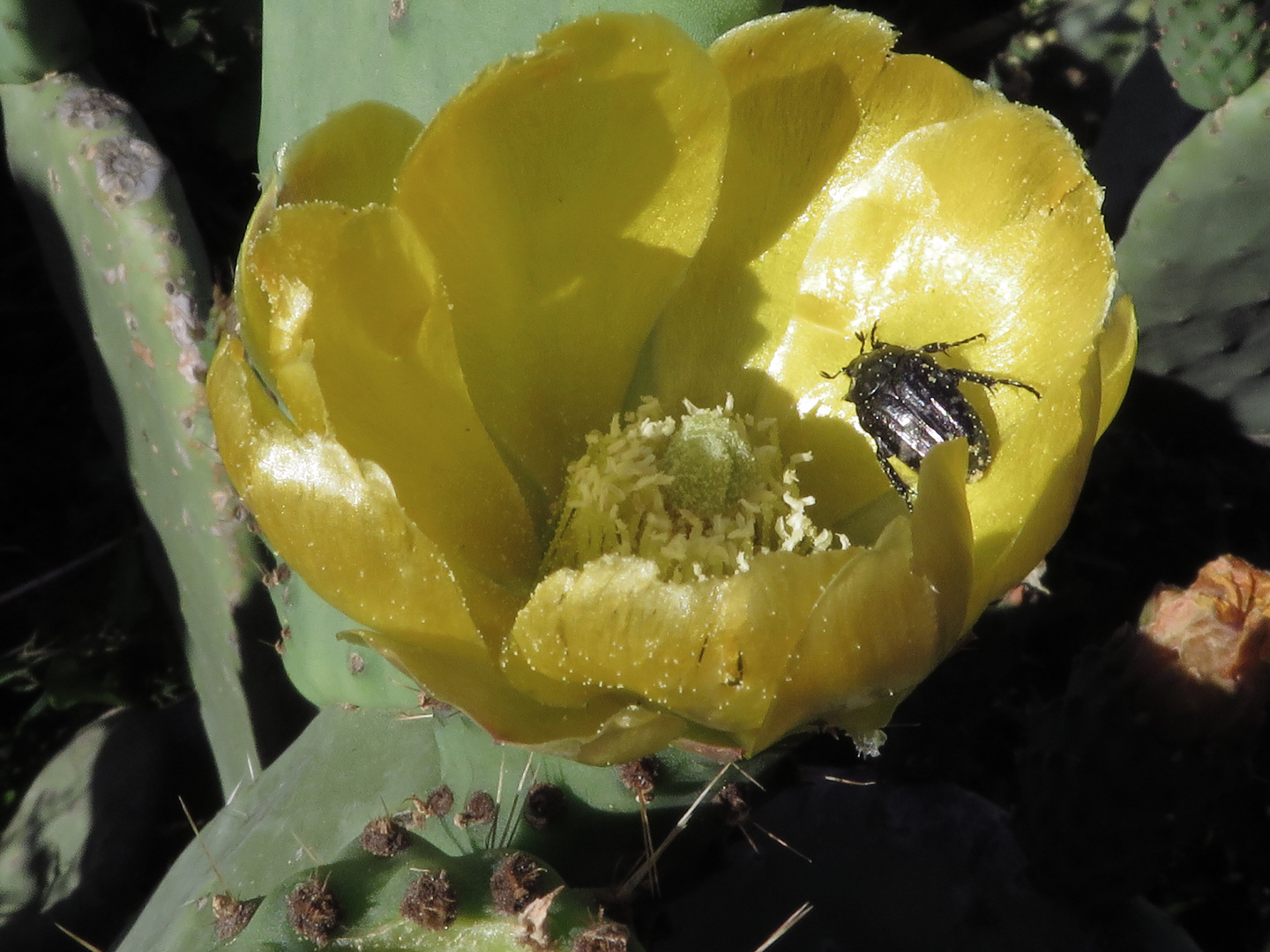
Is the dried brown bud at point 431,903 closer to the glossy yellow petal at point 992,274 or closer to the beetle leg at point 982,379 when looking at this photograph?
the glossy yellow petal at point 992,274

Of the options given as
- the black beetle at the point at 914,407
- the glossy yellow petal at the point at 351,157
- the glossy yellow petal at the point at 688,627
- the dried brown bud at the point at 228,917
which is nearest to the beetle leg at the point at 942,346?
the black beetle at the point at 914,407

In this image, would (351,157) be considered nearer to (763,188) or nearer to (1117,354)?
(763,188)

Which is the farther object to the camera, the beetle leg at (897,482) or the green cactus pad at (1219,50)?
the green cactus pad at (1219,50)

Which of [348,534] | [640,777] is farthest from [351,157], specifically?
[640,777]

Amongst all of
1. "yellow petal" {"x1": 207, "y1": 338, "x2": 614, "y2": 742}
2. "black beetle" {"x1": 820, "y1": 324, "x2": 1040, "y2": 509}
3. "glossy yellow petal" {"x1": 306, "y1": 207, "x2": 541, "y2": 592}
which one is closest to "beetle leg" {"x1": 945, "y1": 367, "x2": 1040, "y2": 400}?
"black beetle" {"x1": 820, "y1": 324, "x2": 1040, "y2": 509}

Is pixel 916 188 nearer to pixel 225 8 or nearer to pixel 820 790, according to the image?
pixel 820 790

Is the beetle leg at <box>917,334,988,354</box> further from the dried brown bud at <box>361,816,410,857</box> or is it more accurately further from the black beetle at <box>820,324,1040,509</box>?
the dried brown bud at <box>361,816,410,857</box>
